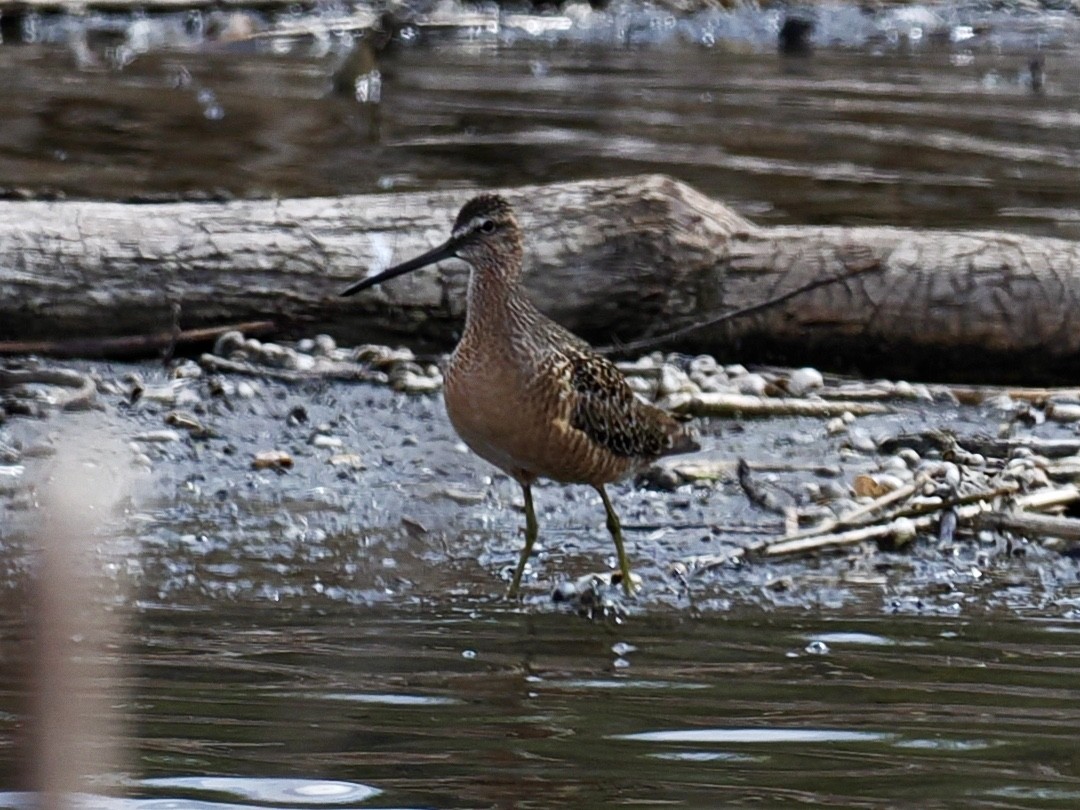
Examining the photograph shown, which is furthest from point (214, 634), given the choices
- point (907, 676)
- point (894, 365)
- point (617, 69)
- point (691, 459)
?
point (617, 69)

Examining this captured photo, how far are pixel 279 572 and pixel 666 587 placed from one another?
122cm

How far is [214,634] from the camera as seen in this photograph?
5.22 metres

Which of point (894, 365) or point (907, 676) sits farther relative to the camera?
point (894, 365)

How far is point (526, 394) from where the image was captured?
5707 millimetres

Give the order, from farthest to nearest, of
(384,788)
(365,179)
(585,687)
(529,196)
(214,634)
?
(365,179) < (529,196) < (214,634) < (585,687) < (384,788)

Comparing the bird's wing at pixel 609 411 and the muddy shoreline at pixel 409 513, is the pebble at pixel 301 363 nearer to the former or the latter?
the muddy shoreline at pixel 409 513

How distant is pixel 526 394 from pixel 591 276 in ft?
8.01

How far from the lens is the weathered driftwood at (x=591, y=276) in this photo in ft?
26.4

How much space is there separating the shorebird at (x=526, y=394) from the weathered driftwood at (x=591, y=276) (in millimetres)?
1781

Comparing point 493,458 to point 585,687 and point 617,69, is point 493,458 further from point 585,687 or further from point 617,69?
point 617,69

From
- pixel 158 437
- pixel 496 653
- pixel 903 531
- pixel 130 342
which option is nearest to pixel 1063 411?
pixel 903 531

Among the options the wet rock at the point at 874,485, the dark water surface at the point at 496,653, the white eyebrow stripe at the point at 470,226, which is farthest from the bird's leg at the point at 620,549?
the wet rock at the point at 874,485

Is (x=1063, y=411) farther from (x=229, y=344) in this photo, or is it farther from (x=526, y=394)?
(x=229, y=344)

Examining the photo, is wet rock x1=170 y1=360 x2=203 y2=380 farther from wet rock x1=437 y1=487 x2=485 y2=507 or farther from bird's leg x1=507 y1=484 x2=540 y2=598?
bird's leg x1=507 y1=484 x2=540 y2=598
